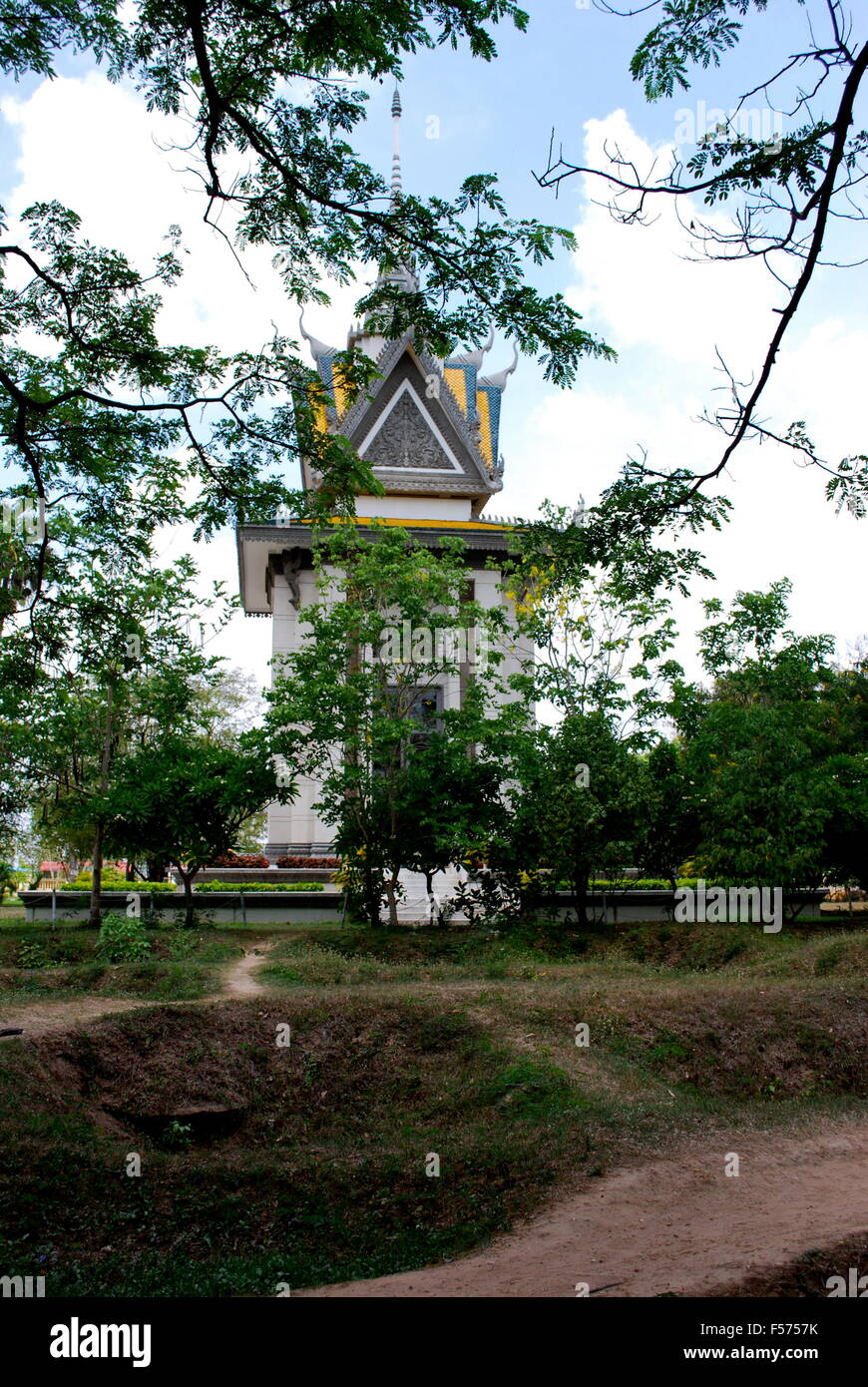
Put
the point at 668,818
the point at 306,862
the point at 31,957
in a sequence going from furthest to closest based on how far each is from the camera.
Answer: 1. the point at 306,862
2. the point at 668,818
3. the point at 31,957

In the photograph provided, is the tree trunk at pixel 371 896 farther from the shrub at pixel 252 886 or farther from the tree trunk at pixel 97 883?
the tree trunk at pixel 97 883

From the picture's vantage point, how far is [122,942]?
42.8ft

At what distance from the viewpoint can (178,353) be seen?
8109 millimetres

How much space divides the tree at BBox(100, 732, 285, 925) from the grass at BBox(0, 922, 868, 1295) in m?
2.54

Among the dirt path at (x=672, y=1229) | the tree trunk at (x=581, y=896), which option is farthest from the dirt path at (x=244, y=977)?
the dirt path at (x=672, y=1229)

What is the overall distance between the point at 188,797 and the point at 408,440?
13421mm

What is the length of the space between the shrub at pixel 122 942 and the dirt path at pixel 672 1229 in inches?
295

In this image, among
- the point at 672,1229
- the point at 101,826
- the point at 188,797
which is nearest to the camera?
the point at 672,1229

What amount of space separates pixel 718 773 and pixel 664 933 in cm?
247

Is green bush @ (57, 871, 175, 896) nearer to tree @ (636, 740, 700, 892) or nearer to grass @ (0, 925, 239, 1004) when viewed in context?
grass @ (0, 925, 239, 1004)

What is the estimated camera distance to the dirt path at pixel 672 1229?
5301 millimetres

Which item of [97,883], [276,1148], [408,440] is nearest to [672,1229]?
[276,1148]

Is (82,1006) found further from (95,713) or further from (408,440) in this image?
(408,440)
